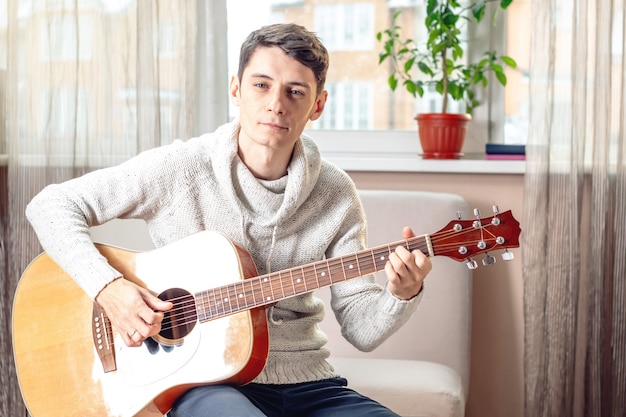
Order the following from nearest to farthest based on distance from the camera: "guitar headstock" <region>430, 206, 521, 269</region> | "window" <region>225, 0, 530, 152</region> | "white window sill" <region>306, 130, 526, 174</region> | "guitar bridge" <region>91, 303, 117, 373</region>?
"guitar headstock" <region>430, 206, 521, 269</region> < "guitar bridge" <region>91, 303, 117, 373</region> < "white window sill" <region>306, 130, 526, 174</region> < "window" <region>225, 0, 530, 152</region>

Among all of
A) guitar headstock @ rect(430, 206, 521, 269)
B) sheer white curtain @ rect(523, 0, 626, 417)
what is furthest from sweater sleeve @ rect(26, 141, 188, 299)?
sheer white curtain @ rect(523, 0, 626, 417)

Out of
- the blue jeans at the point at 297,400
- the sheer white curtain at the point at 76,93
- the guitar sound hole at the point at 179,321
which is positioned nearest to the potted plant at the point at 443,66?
the sheer white curtain at the point at 76,93

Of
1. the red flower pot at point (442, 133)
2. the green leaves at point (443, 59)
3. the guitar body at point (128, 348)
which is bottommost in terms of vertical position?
the guitar body at point (128, 348)

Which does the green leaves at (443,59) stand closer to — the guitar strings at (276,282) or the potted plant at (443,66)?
the potted plant at (443,66)

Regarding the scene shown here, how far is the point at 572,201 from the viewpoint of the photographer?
7.61 feet

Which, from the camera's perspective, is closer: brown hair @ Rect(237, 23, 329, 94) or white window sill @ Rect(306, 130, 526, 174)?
brown hair @ Rect(237, 23, 329, 94)

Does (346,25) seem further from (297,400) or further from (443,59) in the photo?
(297,400)

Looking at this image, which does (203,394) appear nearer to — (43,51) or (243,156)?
(243,156)

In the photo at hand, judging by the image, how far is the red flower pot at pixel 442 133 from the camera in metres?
2.44

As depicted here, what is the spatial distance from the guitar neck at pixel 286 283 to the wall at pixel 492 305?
1.09m

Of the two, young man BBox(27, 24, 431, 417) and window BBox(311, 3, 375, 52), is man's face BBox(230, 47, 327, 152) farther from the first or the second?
window BBox(311, 3, 375, 52)

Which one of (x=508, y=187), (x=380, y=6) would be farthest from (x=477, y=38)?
(x=508, y=187)

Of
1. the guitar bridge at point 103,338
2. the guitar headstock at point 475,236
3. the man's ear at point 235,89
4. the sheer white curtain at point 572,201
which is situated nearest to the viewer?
the guitar headstock at point 475,236

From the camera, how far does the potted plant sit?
7.98ft
